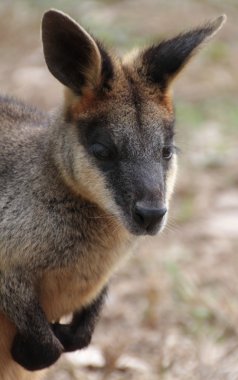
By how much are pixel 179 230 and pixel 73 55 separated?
3382mm

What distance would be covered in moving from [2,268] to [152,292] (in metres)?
2.11

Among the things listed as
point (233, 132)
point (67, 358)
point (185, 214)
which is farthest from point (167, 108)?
point (233, 132)

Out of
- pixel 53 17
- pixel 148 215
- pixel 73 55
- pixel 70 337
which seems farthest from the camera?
pixel 70 337

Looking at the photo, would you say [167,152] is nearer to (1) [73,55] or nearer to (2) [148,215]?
(2) [148,215]

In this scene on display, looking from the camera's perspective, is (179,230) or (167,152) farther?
(179,230)

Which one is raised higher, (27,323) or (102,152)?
(102,152)

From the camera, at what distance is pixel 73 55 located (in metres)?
4.46

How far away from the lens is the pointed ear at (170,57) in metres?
4.54

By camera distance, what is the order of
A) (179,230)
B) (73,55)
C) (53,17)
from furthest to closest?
(179,230), (73,55), (53,17)

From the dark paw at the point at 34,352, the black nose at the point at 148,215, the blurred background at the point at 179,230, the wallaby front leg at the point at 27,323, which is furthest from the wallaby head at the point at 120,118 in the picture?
the dark paw at the point at 34,352

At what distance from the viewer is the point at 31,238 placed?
14.7 feet

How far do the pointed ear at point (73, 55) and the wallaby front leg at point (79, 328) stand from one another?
115cm

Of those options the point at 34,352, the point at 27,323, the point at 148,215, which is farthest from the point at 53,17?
the point at 34,352

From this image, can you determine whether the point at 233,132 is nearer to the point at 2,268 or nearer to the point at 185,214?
the point at 185,214
